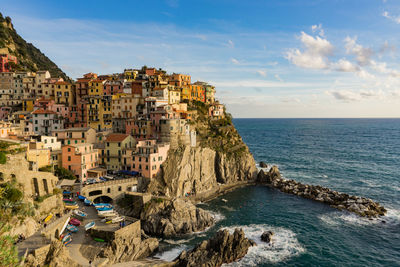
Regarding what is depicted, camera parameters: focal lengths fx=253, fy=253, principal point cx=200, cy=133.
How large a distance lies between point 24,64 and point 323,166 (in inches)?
5610

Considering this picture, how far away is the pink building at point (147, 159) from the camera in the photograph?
209 feet

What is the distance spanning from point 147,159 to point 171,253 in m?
25.9

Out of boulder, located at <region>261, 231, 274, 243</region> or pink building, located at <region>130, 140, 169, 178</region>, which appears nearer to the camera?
boulder, located at <region>261, 231, 274, 243</region>

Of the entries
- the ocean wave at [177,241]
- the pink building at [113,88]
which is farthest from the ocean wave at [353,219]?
the pink building at [113,88]

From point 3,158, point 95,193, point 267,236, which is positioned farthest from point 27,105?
point 267,236

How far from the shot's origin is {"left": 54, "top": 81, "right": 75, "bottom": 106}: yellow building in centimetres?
9075

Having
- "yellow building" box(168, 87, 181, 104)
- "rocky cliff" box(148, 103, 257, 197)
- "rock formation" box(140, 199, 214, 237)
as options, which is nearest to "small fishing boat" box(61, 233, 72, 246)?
"rock formation" box(140, 199, 214, 237)

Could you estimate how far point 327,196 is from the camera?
6725cm

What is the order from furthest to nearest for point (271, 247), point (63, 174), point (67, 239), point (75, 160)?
point (75, 160) → point (63, 174) → point (271, 247) → point (67, 239)

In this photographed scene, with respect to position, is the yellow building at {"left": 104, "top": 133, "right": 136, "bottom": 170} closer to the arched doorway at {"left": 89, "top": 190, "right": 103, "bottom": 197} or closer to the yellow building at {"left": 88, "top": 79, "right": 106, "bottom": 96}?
the arched doorway at {"left": 89, "top": 190, "right": 103, "bottom": 197}

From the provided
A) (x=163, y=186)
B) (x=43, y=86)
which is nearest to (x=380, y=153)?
(x=163, y=186)

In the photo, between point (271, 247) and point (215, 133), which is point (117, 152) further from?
point (271, 247)

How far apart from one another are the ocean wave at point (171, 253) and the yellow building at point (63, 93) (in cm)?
6984

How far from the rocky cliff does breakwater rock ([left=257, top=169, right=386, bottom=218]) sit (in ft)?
21.8
